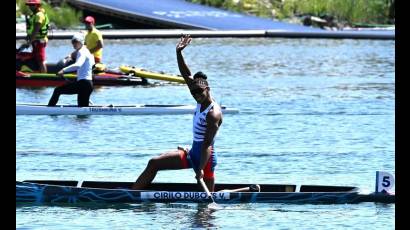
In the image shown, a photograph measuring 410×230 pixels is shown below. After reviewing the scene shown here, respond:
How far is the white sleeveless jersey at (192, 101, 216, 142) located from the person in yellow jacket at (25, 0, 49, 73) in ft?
51.9

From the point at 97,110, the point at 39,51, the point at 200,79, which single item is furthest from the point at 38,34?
the point at 200,79

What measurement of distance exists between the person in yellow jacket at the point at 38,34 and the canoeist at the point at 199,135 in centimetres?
1545

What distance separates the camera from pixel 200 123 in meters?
16.3

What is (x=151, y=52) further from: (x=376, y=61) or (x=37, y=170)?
(x=37, y=170)

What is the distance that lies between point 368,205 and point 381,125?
1017cm

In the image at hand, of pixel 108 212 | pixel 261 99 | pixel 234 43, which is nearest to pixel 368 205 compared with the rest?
pixel 108 212

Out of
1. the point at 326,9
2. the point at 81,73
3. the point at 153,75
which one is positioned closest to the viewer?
the point at 81,73

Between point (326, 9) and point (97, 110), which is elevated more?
point (326, 9)

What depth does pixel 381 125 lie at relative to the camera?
26.7m

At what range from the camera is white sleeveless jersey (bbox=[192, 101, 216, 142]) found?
640 inches

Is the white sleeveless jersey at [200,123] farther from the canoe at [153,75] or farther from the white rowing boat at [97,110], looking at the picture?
the canoe at [153,75]

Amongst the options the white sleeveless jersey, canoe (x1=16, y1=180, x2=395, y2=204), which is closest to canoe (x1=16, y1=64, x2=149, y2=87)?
canoe (x1=16, y1=180, x2=395, y2=204)

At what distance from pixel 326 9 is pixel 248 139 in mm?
31027

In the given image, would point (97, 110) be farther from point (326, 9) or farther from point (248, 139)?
point (326, 9)
